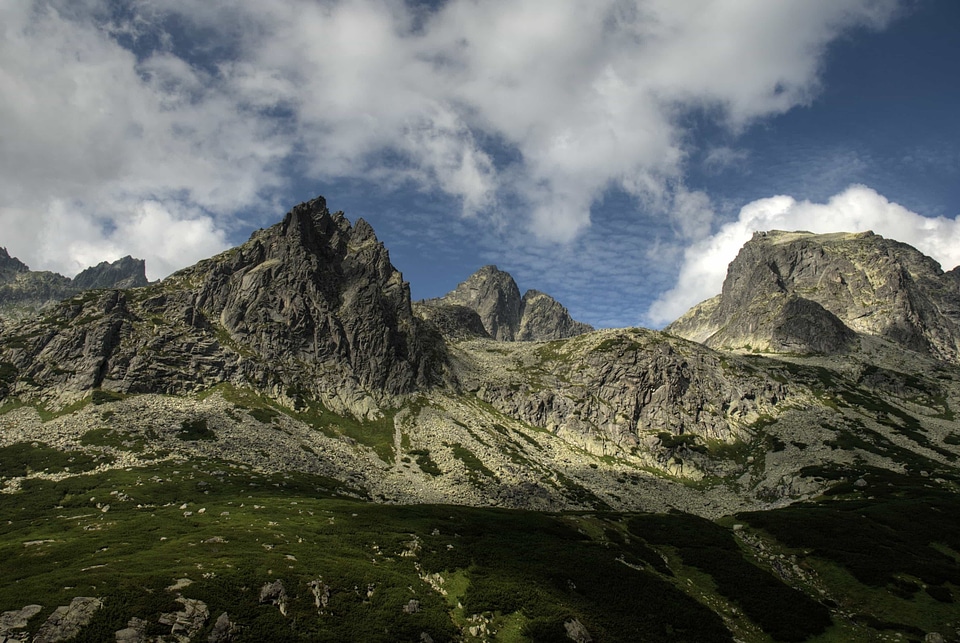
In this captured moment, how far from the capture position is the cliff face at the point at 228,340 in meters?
143

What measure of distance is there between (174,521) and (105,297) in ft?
442

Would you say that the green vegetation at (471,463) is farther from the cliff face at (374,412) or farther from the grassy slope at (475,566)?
the grassy slope at (475,566)

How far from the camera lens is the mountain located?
4153 centimetres

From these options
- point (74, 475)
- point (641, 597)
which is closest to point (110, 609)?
point (641, 597)

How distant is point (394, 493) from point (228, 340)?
303 feet

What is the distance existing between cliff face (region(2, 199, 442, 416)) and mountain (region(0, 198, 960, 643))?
0.80 m

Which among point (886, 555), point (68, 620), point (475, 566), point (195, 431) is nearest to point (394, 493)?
point (195, 431)

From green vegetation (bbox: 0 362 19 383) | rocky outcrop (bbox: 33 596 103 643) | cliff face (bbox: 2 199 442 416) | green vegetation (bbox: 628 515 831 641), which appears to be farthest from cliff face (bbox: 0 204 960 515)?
rocky outcrop (bbox: 33 596 103 643)

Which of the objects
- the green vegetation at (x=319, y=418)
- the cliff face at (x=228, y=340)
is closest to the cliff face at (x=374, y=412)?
the cliff face at (x=228, y=340)

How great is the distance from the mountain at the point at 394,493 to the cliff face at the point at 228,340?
0.80m

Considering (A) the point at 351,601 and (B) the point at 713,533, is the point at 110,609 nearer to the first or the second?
(A) the point at 351,601

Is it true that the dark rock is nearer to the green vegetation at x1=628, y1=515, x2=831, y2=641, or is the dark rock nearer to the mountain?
the mountain

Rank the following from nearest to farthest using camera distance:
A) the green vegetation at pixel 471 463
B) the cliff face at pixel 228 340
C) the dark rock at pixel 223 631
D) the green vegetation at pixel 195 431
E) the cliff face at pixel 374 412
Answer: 1. the dark rock at pixel 223 631
2. the green vegetation at pixel 195 431
3. the cliff face at pixel 374 412
4. the green vegetation at pixel 471 463
5. the cliff face at pixel 228 340

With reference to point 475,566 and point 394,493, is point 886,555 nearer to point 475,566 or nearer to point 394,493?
point 475,566
